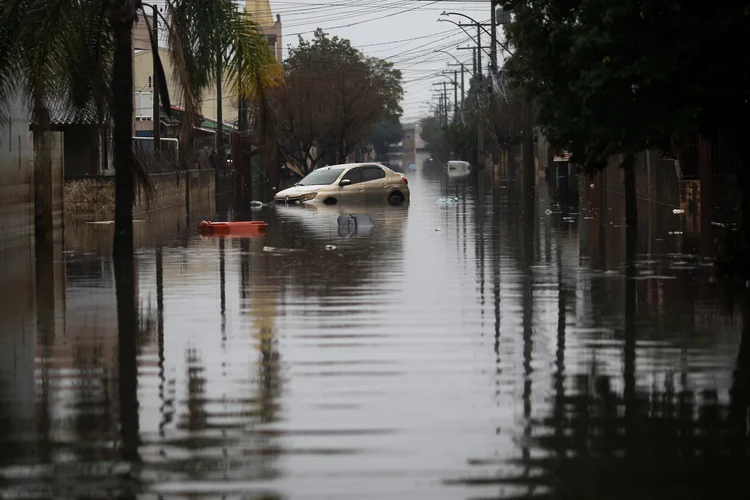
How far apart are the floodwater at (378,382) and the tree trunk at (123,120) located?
4.15 ft

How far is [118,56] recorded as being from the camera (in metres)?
20.3

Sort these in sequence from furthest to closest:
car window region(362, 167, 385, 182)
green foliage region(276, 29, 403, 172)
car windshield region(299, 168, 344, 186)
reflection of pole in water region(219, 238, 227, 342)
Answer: green foliage region(276, 29, 403, 172) → car windshield region(299, 168, 344, 186) → car window region(362, 167, 385, 182) → reflection of pole in water region(219, 238, 227, 342)

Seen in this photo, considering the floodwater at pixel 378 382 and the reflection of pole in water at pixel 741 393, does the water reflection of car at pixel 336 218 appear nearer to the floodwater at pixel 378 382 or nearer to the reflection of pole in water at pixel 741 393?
the floodwater at pixel 378 382

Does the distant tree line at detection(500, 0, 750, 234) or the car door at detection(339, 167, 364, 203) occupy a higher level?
the distant tree line at detection(500, 0, 750, 234)

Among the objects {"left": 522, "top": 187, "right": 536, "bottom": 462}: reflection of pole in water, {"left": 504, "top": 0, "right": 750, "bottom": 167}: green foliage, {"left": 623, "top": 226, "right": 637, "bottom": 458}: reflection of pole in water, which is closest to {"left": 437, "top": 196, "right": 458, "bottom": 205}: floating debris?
{"left": 522, "top": 187, "right": 536, "bottom": 462}: reflection of pole in water

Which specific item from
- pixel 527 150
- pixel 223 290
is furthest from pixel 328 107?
pixel 223 290

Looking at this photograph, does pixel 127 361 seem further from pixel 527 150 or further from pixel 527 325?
pixel 527 150

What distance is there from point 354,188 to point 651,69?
30.6 m

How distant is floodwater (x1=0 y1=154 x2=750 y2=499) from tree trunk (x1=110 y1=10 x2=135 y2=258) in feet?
4.15

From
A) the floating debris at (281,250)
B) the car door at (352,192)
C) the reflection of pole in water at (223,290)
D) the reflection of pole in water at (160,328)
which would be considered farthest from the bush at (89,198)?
the reflection of pole in water at (160,328)

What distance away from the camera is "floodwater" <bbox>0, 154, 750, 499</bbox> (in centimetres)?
700

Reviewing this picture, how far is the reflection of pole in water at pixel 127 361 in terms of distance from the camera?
26.0ft

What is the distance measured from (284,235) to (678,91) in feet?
41.5

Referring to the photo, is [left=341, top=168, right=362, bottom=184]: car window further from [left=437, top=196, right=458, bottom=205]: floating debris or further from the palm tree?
the palm tree
